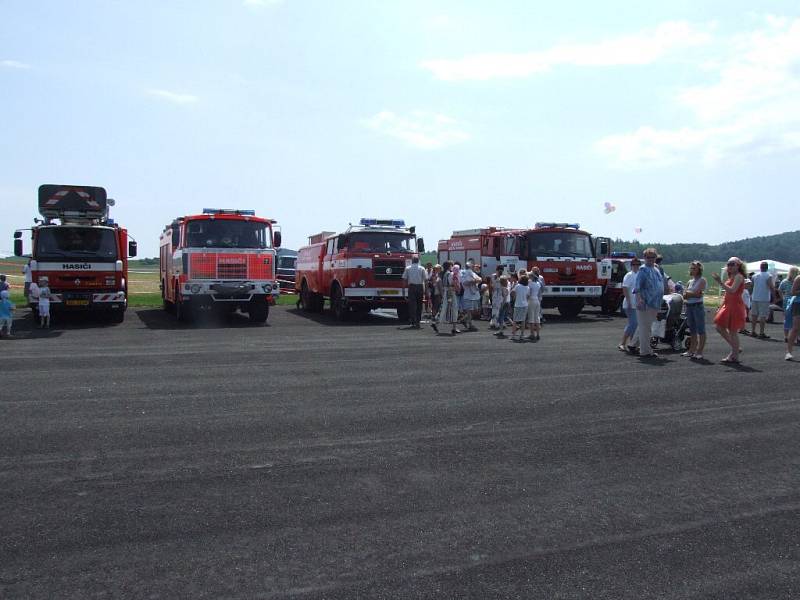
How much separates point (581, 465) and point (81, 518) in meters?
3.85

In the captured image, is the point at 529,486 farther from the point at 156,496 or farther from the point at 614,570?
the point at 156,496

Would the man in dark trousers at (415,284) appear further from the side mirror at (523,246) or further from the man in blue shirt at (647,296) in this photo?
the man in blue shirt at (647,296)

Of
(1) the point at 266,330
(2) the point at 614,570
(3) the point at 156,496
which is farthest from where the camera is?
(1) the point at 266,330

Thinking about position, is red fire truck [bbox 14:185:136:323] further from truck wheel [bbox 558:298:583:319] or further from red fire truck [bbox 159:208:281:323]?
truck wheel [bbox 558:298:583:319]

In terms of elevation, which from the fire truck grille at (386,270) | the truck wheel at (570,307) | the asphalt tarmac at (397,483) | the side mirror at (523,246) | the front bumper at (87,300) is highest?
the side mirror at (523,246)

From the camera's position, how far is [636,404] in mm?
8883

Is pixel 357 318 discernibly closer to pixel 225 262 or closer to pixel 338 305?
pixel 338 305

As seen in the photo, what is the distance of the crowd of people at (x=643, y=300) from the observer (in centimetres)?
1298

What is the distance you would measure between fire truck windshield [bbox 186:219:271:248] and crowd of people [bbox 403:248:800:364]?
4.60 m

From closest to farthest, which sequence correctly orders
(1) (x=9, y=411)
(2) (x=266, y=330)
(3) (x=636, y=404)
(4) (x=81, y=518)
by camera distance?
(4) (x=81, y=518)
(1) (x=9, y=411)
(3) (x=636, y=404)
(2) (x=266, y=330)

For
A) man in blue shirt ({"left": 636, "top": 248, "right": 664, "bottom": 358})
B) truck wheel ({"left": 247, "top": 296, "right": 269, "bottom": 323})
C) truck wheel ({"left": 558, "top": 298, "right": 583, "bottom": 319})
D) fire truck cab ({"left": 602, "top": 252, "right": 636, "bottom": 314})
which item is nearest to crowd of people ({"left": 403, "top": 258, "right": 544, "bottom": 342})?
truck wheel ({"left": 558, "top": 298, "right": 583, "bottom": 319})

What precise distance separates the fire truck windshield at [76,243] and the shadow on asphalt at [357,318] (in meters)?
6.13

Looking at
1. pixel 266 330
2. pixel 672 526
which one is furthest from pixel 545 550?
pixel 266 330

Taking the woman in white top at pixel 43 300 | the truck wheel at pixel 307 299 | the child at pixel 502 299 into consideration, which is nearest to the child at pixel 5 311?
the woman in white top at pixel 43 300
